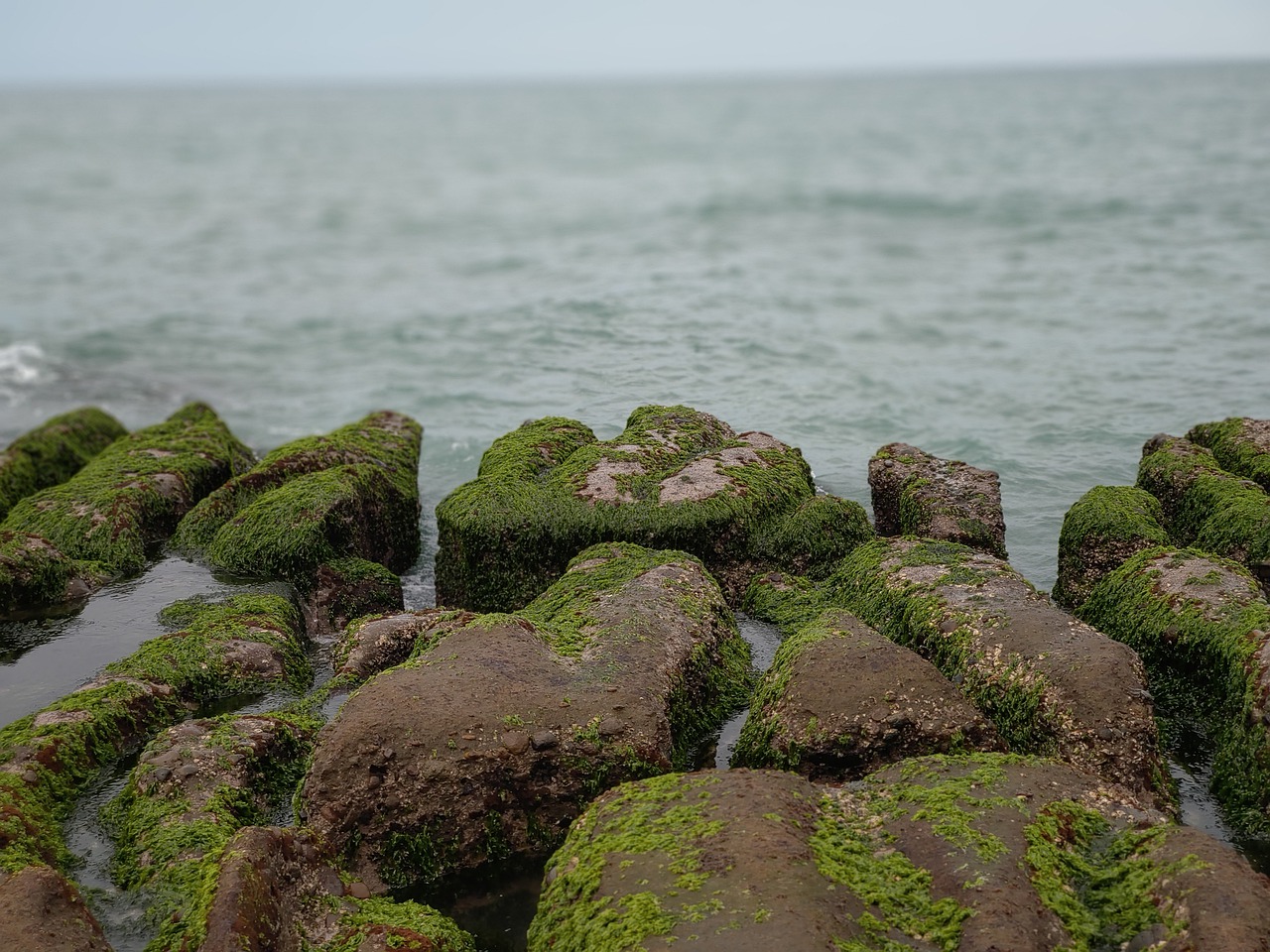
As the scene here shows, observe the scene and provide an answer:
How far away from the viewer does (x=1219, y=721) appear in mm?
6574

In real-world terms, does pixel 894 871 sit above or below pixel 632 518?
below

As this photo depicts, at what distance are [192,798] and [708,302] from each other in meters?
16.2

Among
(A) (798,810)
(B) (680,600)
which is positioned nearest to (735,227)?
(B) (680,600)

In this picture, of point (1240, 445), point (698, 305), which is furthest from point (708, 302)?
point (1240, 445)

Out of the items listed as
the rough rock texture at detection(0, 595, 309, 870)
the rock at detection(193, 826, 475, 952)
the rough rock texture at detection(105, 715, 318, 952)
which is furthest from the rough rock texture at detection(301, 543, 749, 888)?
the rough rock texture at detection(0, 595, 309, 870)

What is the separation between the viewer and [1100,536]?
27.4 feet

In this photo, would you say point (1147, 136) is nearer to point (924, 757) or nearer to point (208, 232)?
point (208, 232)

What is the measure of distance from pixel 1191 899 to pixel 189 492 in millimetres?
8501

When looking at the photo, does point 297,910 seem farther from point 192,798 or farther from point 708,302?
point 708,302

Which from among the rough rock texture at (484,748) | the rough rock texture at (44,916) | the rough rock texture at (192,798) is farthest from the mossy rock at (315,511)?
the rough rock texture at (44,916)

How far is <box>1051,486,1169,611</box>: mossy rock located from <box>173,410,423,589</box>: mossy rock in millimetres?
5441

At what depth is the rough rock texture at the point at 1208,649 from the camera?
6066 mm

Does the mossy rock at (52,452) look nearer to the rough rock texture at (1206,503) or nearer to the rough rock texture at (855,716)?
the rough rock texture at (855,716)

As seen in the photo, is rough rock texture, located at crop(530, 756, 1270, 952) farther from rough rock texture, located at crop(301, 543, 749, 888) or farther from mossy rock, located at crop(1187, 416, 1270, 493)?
→ mossy rock, located at crop(1187, 416, 1270, 493)
